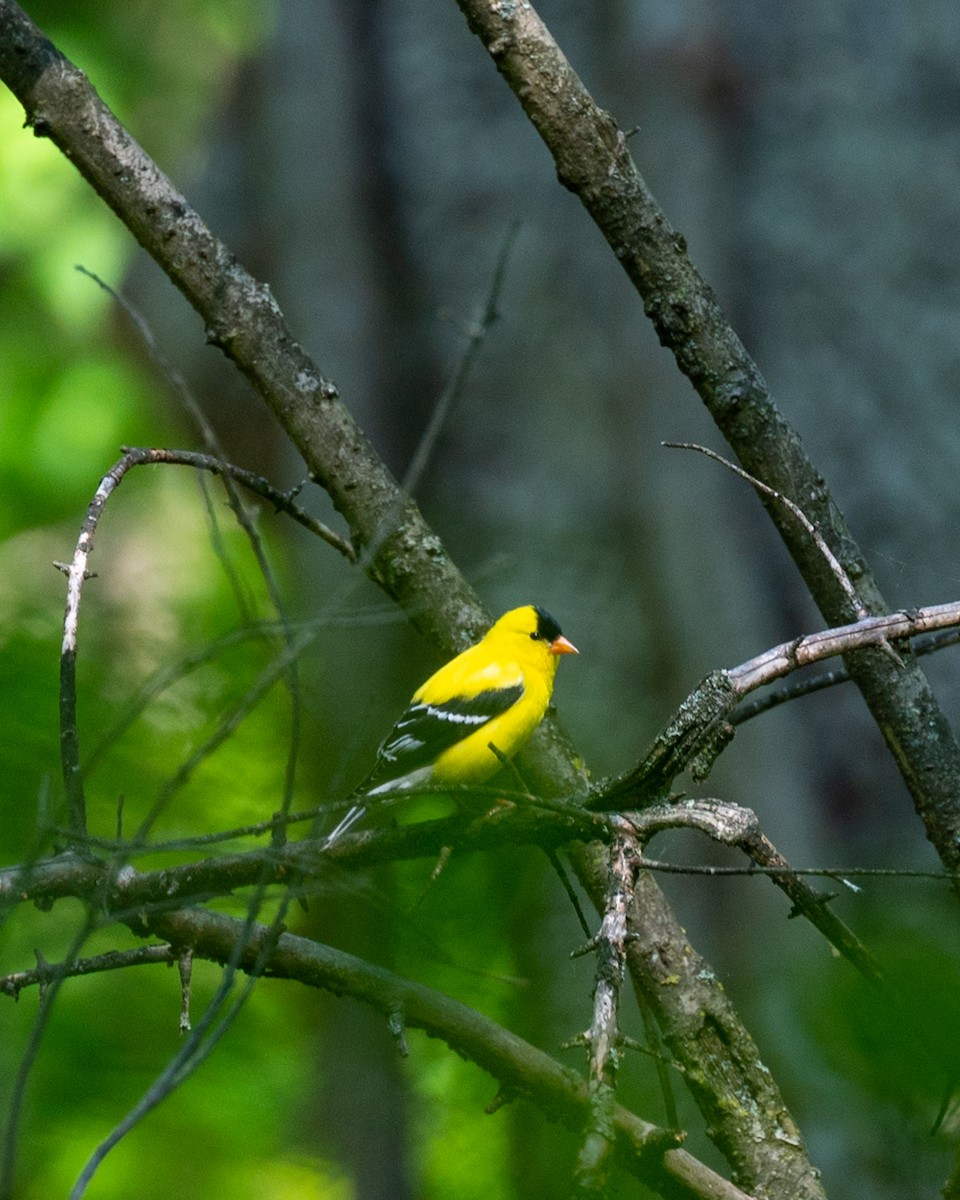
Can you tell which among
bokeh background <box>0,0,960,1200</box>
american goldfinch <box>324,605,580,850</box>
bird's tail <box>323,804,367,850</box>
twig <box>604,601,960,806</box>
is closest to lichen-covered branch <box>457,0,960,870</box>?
twig <box>604,601,960,806</box>

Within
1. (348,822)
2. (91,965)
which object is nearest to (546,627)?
(348,822)

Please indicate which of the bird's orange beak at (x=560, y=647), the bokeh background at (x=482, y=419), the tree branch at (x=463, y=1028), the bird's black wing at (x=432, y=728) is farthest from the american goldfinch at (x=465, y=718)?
the tree branch at (x=463, y=1028)

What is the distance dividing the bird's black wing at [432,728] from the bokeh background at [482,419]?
2.52 feet

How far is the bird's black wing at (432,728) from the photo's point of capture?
312cm

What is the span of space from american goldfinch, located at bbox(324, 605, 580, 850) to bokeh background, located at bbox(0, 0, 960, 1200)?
766mm

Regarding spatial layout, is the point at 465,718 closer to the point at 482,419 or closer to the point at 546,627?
the point at 546,627

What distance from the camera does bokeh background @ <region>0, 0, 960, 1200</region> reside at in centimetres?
444

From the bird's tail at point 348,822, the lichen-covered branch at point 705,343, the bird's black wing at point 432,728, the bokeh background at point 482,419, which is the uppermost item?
the bokeh background at point 482,419

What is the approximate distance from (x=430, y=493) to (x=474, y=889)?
4124 mm

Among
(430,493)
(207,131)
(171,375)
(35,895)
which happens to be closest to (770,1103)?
(35,895)

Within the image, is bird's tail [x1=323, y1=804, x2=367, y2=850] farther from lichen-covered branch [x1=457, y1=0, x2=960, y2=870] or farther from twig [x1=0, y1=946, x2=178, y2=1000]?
lichen-covered branch [x1=457, y1=0, x2=960, y2=870]

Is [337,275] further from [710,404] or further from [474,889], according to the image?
[474,889]

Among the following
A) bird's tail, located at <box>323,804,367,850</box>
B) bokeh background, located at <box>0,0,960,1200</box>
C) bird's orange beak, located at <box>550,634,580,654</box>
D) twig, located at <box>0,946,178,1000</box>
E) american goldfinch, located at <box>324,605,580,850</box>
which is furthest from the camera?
bokeh background, located at <box>0,0,960,1200</box>

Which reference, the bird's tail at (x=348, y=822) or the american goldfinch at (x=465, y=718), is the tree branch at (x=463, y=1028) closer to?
the bird's tail at (x=348, y=822)
